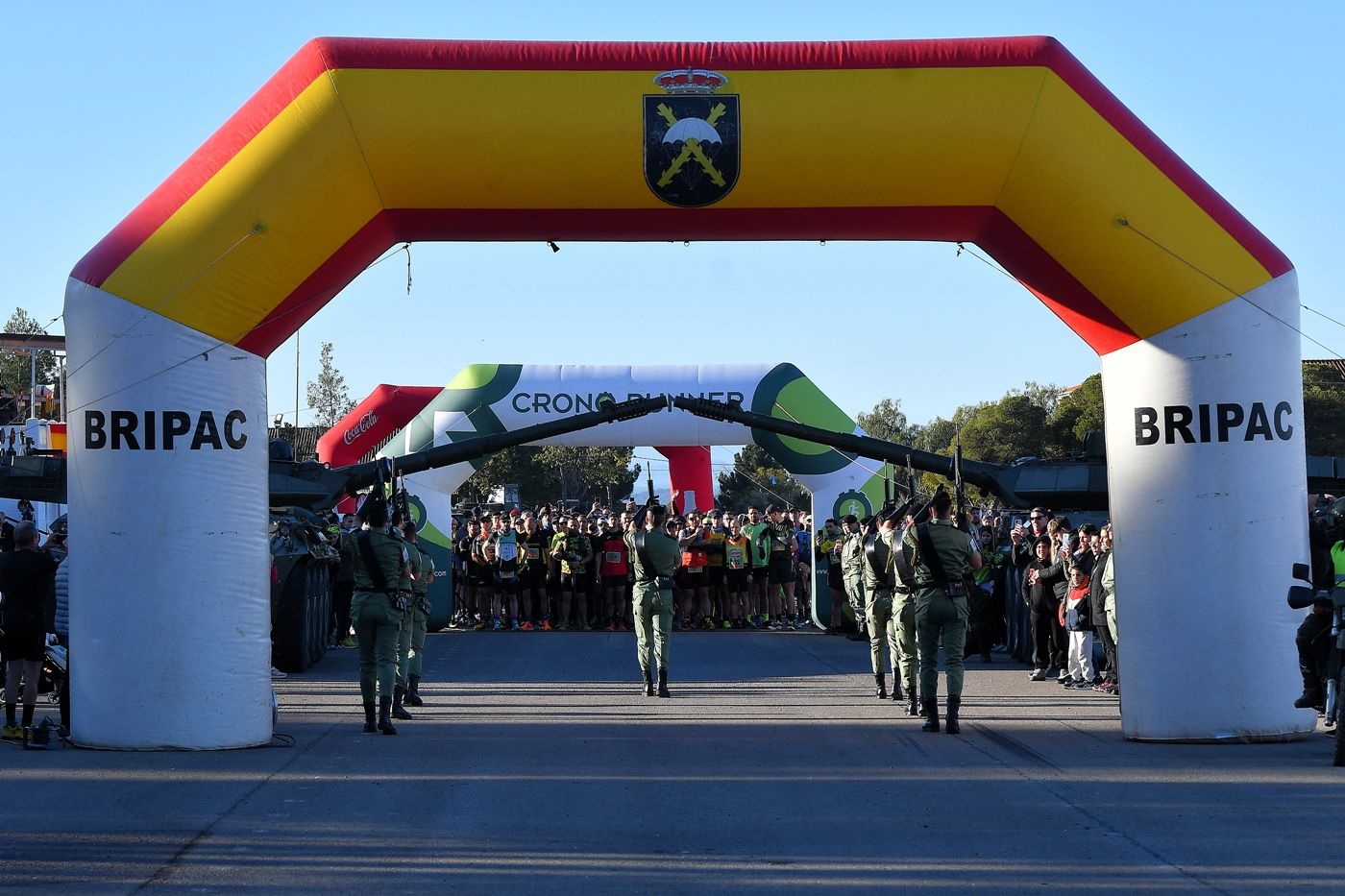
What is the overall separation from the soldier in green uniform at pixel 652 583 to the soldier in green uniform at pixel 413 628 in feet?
6.80

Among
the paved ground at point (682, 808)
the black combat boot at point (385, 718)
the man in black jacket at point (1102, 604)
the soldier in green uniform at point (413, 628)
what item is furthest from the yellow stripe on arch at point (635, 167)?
the man in black jacket at point (1102, 604)

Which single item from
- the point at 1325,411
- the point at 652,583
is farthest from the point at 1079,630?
the point at 1325,411

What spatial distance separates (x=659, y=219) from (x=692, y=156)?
2.24 ft

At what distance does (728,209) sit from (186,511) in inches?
173

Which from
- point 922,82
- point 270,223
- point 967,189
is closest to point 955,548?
point 967,189

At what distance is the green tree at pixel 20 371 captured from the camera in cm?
4091

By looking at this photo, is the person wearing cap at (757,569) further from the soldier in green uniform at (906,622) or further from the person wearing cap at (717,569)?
the soldier in green uniform at (906,622)

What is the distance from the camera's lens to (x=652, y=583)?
598 inches

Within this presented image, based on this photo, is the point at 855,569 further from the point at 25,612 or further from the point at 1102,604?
the point at 25,612

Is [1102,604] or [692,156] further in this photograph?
[1102,604]

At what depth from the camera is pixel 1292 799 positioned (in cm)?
868

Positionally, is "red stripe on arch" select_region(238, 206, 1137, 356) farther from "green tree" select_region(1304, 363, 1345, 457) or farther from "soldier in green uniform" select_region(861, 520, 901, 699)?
"green tree" select_region(1304, 363, 1345, 457)

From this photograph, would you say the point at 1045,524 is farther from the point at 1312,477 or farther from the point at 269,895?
the point at 269,895

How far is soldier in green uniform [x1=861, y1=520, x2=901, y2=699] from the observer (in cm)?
1425
